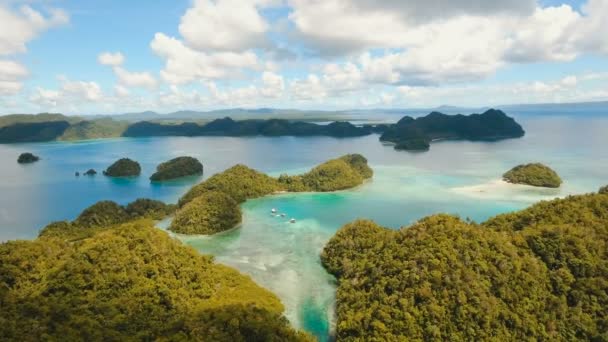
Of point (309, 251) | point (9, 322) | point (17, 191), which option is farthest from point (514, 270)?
point (17, 191)

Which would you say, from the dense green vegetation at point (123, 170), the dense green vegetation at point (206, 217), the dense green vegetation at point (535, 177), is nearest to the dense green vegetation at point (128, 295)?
the dense green vegetation at point (206, 217)

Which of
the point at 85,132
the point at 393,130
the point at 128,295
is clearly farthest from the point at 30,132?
the point at 128,295

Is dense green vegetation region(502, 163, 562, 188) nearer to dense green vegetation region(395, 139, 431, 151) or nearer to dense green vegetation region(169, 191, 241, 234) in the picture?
dense green vegetation region(169, 191, 241, 234)

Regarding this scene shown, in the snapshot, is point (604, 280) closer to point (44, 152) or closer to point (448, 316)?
point (448, 316)

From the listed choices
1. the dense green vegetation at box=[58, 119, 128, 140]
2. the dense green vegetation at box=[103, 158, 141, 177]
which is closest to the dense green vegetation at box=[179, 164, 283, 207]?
the dense green vegetation at box=[103, 158, 141, 177]

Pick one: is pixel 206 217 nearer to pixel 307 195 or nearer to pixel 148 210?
pixel 148 210
